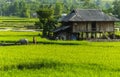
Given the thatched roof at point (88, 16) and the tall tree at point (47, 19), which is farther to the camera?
the tall tree at point (47, 19)

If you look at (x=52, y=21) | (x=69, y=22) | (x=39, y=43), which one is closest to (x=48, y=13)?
(x=52, y=21)

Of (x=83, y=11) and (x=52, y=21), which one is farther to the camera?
(x=52, y=21)

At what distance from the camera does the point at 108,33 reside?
49.5 meters

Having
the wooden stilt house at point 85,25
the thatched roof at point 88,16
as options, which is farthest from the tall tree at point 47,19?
the thatched roof at point 88,16

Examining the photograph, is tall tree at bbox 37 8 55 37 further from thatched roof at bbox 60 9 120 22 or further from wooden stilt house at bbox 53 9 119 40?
thatched roof at bbox 60 9 120 22

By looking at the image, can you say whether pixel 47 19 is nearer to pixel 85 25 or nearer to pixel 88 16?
pixel 85 25

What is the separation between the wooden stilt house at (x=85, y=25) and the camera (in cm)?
4584

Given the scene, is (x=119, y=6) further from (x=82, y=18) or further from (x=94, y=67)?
(x=94, y=67)

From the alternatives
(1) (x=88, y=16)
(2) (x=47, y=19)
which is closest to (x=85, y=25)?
→ (1) (x=88, y=16)

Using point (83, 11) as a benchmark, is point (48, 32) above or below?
below

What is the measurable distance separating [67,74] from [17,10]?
112m

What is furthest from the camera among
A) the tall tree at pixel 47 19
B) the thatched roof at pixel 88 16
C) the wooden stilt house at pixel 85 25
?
the tall tree at pixel 47 19

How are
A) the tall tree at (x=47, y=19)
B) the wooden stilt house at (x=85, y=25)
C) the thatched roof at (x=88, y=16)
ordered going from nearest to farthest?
1. the thatched roof at (x=88, y=16)
2. the wooden stilt house at (x=85, y=25)
3. the tall tree at (x=47, y=19)

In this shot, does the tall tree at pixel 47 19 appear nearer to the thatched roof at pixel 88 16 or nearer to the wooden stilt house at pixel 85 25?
the wooden stilt house at pixel 85 25
